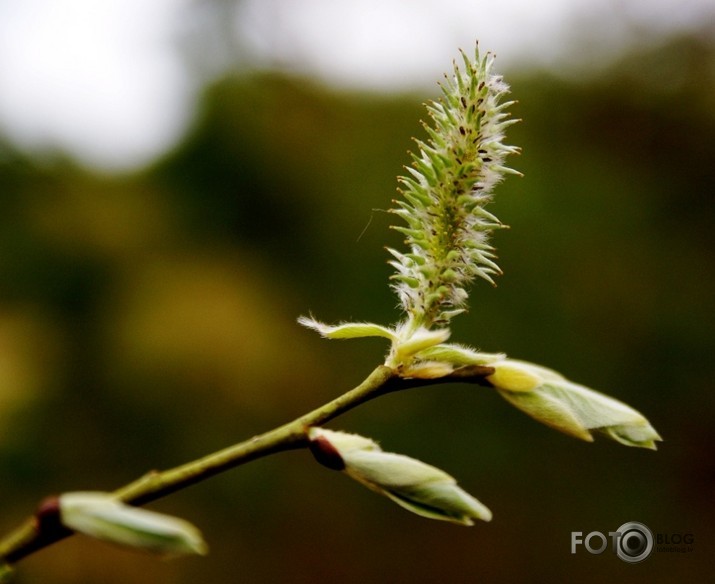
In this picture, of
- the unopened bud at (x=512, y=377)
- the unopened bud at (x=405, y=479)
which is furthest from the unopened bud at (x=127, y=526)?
the unopened bud at (x=512, y=377)

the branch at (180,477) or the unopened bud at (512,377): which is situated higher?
the unopened bud at (512,377)

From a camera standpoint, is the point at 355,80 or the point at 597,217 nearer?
the point at 597,217

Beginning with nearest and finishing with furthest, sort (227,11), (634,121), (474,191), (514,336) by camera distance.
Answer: (474,191) < (514,336) < (634,121) < (227,11)

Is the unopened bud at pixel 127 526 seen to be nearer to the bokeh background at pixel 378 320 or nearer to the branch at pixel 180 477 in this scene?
the branch at pixel 180 477

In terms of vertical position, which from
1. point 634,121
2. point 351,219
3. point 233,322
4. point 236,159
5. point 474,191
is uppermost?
point 634,121

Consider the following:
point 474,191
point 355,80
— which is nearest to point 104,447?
Answer: point 355,80

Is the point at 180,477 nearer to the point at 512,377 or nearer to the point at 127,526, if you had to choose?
the point at 127,526

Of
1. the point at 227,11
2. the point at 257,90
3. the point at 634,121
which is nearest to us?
the point at 634,121

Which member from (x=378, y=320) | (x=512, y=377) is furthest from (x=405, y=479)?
(x=378, y=320)

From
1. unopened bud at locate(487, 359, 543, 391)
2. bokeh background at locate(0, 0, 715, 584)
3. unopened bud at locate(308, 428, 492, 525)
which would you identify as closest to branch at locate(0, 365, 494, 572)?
unopened bud at locate(308, 428, 492, 525)

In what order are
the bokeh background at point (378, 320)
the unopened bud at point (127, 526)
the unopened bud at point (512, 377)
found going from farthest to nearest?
the bokeh background at point (378, 320)
the unopened bud at point (512, 377)
the unopened bud at point (127, 526)

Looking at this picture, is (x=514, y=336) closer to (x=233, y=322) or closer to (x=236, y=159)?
(x=233, y=322)
